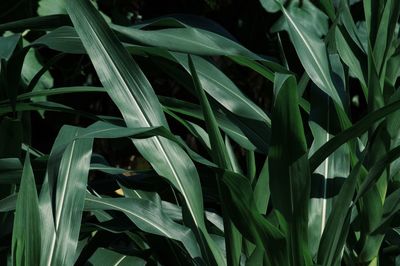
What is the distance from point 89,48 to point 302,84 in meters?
0.40

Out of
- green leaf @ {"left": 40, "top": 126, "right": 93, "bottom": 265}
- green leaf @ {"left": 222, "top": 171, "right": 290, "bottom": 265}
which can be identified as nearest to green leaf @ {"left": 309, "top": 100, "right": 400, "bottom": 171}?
green leaf @ {"left": 222, "top": 171, "right": 290, "bottom": 265}

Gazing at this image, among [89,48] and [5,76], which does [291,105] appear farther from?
[5,76]

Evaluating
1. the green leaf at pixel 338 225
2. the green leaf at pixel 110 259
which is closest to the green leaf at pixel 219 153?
the green leaf at pixel 338 225

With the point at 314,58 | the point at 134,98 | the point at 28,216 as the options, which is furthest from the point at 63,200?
the point at 314,58

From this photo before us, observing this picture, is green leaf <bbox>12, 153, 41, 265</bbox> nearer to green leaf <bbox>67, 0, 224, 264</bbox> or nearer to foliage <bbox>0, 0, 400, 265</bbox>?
foliage <bbox>0, 0, 400, 265</bbox>

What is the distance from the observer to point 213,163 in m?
1.54

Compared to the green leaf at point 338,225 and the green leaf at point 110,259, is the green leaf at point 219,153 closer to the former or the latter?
the green leaf at point 338,225

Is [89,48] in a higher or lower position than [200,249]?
higher

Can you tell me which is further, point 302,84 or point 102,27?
point 302,84

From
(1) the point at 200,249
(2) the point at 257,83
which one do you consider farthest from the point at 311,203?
(2) the point at 257,83

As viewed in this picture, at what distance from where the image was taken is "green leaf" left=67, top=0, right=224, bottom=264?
1434 millimetres

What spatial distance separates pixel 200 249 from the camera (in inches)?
56.4

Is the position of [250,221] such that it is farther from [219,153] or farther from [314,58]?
[314,58]

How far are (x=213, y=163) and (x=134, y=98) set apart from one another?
0.55 ft
